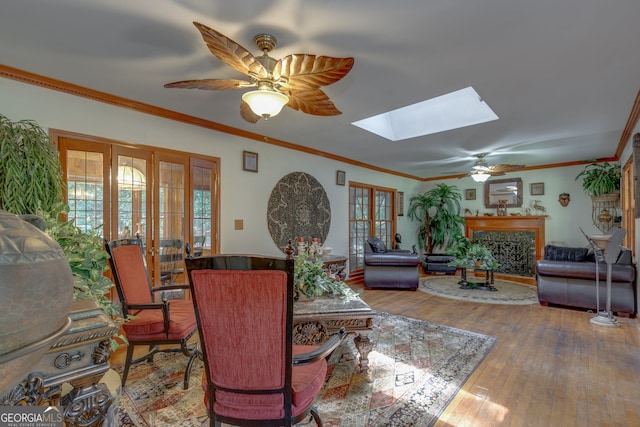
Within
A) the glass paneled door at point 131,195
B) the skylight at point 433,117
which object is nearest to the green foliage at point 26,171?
the glass paneled door at point 131,195

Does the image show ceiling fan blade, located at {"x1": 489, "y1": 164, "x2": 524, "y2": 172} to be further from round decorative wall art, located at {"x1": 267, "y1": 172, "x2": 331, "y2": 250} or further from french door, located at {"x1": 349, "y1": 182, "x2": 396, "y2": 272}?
round decorative wall art, located at {"x1": 267, "y1": 172, "x2": 331, "y2": 250}

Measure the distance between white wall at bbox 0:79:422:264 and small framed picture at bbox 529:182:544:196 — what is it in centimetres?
355

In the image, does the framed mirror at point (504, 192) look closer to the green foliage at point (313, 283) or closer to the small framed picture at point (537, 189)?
the small framed picture at point (537, 189)

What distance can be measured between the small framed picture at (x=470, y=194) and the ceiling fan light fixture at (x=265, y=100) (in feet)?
21.7

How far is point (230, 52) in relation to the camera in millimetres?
1690

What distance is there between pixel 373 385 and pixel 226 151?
3.09 metres

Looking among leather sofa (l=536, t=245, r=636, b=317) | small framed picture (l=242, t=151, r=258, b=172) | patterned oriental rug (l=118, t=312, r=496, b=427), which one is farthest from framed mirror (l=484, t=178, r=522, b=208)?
small framed picture (l=242, t=151, r=258, b=172)

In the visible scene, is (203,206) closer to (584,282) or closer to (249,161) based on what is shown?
(249,161)

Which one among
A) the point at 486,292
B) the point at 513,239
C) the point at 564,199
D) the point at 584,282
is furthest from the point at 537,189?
the point at 584,282

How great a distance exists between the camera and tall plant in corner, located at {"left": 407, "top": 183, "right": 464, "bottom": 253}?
7.32m

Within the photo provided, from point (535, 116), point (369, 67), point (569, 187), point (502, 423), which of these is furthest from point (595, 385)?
point (569, 187)

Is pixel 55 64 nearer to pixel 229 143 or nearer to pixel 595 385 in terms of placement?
pixel 229 143

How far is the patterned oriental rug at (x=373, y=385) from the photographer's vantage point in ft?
6.22

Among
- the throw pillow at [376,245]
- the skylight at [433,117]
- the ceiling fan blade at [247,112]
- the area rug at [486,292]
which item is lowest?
the area rug at [486,292]
